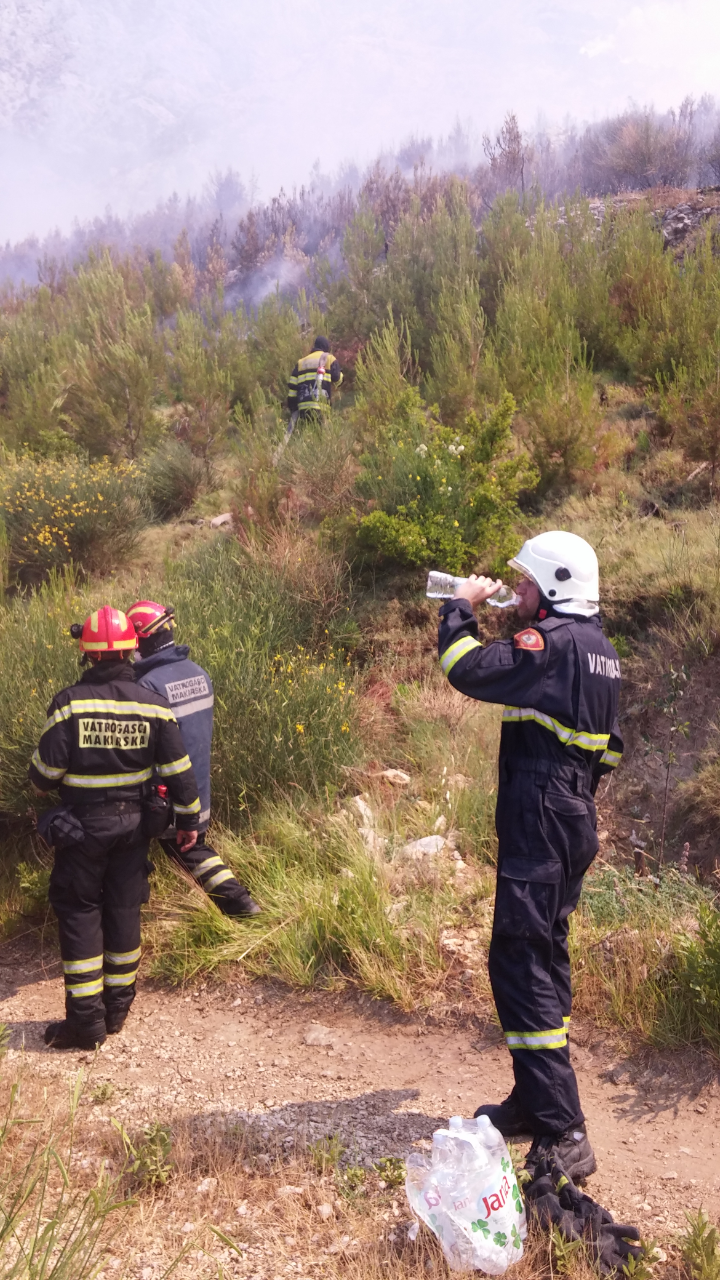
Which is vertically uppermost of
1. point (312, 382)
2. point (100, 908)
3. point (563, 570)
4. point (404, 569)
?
point (563, 570)

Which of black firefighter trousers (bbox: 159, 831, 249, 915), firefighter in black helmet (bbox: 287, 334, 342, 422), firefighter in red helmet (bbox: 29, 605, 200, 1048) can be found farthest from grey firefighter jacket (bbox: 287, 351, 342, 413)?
firefighter in red helmet (bbox: 29, 605, 200, 1048)

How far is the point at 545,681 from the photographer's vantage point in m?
2.92

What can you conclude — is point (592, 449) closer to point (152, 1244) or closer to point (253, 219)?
point (152, 1244)

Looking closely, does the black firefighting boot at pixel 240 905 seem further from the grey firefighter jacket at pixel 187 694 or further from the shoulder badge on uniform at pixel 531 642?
the shoulder badge on uniform at pixel 531 642

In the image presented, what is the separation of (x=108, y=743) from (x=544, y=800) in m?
2.14

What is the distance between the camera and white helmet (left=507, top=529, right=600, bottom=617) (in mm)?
3082

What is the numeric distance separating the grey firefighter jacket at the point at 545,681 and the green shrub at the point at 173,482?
28.4 feet

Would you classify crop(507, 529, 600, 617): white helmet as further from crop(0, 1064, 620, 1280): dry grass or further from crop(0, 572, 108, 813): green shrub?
crop(0, 572, 108, 813): green shrub

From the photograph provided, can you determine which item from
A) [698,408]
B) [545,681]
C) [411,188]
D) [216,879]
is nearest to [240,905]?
[216,879]

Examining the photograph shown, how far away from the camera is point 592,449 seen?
319 inches

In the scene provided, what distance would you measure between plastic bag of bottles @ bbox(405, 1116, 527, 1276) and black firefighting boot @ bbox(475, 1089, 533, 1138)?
1.74 ft

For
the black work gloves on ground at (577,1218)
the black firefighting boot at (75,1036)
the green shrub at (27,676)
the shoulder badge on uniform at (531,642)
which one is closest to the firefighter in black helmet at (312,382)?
the green shrub at (27,676)

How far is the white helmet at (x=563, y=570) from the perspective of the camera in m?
3.08

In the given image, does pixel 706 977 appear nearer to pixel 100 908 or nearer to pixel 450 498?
pixel 100 908
